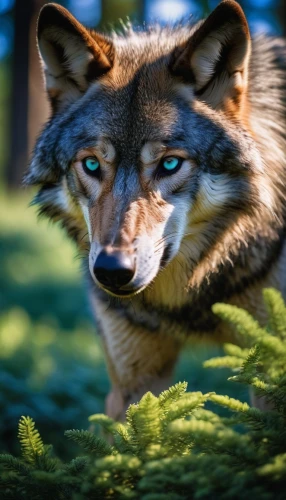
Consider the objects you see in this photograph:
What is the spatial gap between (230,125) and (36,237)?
6.50 metres

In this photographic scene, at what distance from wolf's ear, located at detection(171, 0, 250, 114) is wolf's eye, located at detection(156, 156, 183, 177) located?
1.44 feet

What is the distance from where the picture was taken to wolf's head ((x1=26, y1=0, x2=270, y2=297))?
9.18 feet

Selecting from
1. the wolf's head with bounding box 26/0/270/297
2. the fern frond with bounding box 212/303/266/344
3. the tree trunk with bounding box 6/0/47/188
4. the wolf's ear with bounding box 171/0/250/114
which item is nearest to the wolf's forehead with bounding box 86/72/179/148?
the wolf's head with bounding box 26/0/270/297

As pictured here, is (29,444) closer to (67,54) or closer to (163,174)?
(163,174)

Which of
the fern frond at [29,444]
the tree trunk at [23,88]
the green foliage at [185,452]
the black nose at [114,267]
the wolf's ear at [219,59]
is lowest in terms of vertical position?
the green foliage at [185,452]

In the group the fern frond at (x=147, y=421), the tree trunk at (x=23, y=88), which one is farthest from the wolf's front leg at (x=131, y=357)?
the tree trunk at (x=23, y=88)

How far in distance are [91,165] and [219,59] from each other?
0.87 m

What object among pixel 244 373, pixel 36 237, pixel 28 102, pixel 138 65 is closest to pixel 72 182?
pixel 138 65

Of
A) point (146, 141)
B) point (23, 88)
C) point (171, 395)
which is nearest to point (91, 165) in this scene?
point (146, 141)

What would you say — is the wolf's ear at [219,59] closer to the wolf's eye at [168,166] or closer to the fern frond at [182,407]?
the wolf's eye at [168,166]

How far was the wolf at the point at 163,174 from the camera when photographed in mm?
2846

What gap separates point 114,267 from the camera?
2484mm

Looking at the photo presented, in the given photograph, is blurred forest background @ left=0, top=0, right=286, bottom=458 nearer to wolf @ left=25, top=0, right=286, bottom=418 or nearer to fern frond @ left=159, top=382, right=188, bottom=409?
wolf @ left=25, top=0, right=286, bottom=418

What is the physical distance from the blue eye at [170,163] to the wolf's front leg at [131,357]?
0.98 metres
